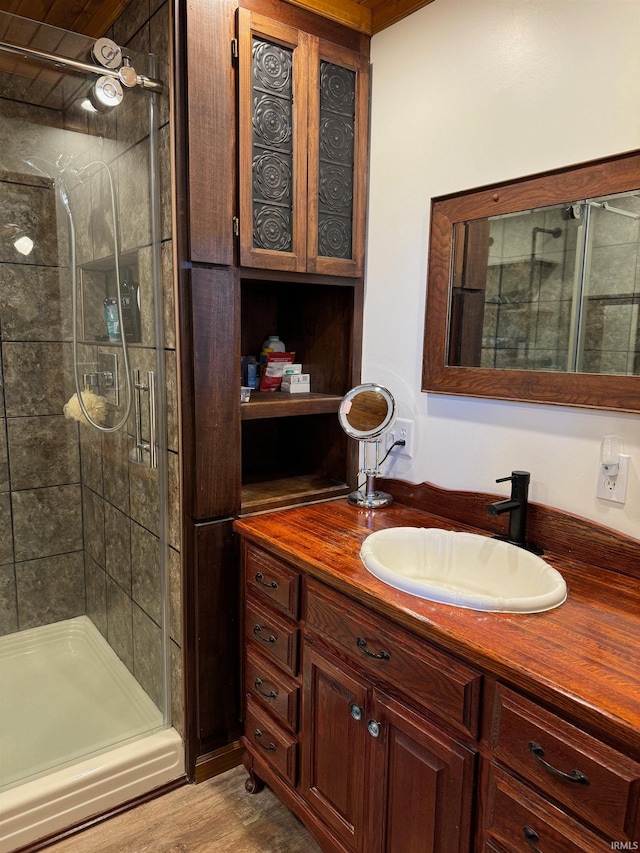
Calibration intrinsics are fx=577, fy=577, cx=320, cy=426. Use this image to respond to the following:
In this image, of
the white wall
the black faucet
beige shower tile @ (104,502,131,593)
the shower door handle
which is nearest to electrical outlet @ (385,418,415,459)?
the white wall

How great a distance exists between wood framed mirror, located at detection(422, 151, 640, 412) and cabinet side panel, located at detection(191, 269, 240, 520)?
61 centimetres

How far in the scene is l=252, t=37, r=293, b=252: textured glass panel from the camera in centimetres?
172

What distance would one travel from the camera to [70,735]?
1.95 m

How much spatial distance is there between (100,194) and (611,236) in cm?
162

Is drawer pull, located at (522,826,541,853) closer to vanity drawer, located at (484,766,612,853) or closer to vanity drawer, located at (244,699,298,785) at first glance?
vanity drawer, located at (484,766,612,853)

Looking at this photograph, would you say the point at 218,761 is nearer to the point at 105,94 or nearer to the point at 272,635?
the point at 272,635

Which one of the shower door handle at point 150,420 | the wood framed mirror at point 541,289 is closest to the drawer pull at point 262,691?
the shower door handle at point 150,420

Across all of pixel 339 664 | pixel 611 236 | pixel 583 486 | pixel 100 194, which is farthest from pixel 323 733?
pixel 100 194

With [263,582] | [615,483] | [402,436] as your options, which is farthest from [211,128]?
[615,483]

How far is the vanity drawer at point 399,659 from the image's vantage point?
108 centimetres

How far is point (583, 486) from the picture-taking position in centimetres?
146

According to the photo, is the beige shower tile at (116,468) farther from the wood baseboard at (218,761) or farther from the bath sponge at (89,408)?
the wood baseboard at (218,761)

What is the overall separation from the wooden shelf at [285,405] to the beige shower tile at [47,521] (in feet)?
3.17

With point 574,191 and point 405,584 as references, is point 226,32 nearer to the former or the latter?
point 574,191
